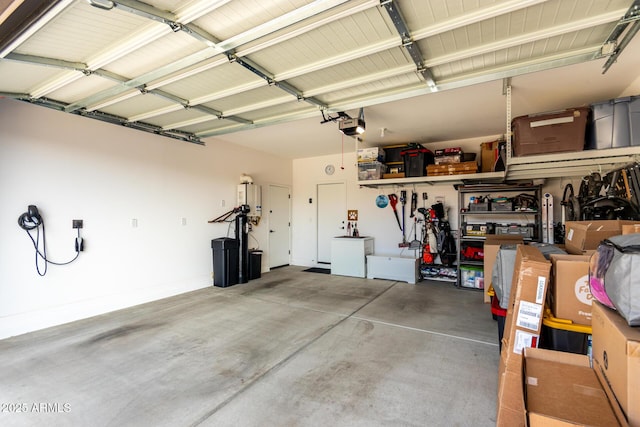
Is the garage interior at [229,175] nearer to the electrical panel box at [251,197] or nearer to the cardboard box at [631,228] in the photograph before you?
the electrical panel box at [251,197]

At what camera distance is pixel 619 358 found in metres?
1.11

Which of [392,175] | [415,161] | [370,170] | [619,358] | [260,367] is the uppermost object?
[415,161]

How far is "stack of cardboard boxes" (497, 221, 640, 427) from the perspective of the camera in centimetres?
110

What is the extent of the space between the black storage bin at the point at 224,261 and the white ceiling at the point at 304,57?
93.5 inches

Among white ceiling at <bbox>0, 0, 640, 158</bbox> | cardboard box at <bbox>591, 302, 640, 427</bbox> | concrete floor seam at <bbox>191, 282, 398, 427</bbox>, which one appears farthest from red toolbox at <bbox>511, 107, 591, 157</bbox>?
concrete floor seam at <bbox>191, 282, 398, 427</bbox>

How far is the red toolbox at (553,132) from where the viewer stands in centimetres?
301

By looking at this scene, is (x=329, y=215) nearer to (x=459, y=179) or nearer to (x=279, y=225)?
(x=279, y=225)

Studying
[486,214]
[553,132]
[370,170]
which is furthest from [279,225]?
[553,132]

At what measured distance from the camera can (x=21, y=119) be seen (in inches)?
133

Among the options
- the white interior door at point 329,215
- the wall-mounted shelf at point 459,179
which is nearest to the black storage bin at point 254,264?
the white interior door at point 329,215

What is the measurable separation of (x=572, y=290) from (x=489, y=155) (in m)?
3.75

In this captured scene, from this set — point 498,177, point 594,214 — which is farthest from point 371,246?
point 594,214

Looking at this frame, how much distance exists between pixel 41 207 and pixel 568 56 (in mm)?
5805

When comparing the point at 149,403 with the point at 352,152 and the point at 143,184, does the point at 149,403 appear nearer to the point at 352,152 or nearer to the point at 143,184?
the point at 143,184
